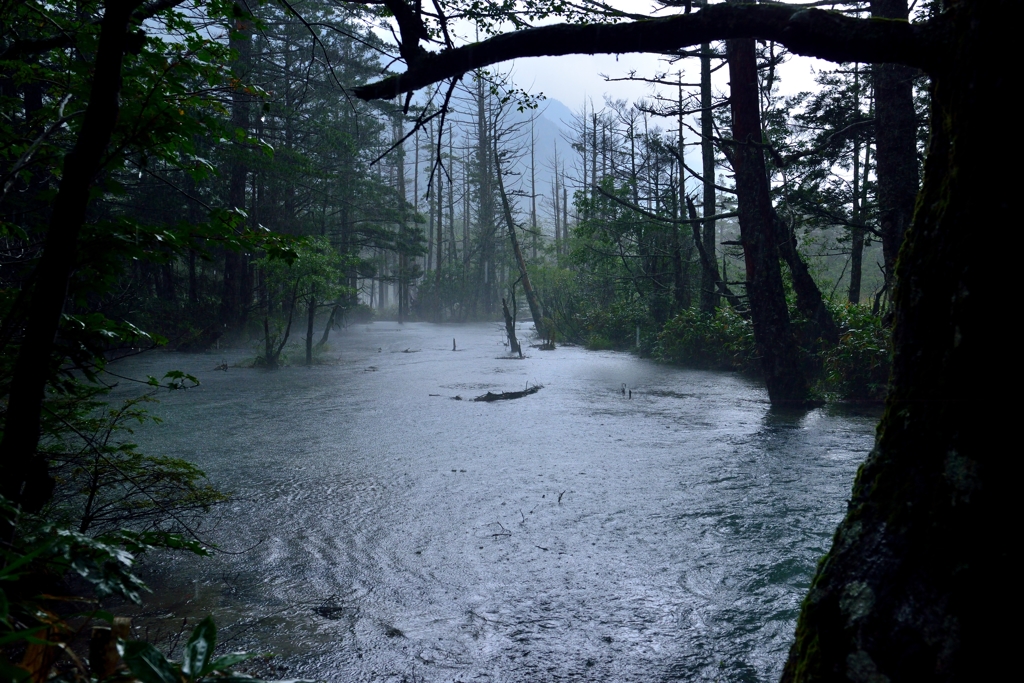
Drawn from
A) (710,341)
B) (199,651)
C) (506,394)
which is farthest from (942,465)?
(710,341)

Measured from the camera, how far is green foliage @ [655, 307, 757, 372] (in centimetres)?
1102

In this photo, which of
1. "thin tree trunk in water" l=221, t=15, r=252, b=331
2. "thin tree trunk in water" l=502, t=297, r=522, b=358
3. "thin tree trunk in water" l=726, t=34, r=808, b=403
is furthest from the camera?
"thin tree trunk in water" l=221, t=15, r=252, b=331

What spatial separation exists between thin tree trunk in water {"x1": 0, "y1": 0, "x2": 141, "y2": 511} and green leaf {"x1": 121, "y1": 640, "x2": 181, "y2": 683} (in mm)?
975

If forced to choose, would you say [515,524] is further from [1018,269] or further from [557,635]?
[1018,269]

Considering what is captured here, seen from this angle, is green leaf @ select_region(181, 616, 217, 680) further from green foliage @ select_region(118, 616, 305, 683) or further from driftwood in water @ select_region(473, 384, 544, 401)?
driftwood in water @ select_region(473, 384, 544, 401)

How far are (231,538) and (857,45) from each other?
3.71 metres

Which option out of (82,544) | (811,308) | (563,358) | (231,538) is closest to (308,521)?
(231,538)

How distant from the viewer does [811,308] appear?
9188 mm

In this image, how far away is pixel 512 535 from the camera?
3.82 metres

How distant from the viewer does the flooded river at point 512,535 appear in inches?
102

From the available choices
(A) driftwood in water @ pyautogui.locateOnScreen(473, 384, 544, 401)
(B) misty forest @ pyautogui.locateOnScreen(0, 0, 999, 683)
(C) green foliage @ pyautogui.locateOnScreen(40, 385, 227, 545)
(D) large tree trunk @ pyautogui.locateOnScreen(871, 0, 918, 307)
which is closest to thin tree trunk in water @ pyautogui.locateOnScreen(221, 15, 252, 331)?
(B) misty forest @ pyautogui.locateOnScreen(0, 0, 999, 683)

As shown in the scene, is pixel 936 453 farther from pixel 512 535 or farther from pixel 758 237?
pixel 758 237

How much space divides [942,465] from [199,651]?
1.58 metres

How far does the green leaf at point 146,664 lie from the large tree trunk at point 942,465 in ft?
4.39
